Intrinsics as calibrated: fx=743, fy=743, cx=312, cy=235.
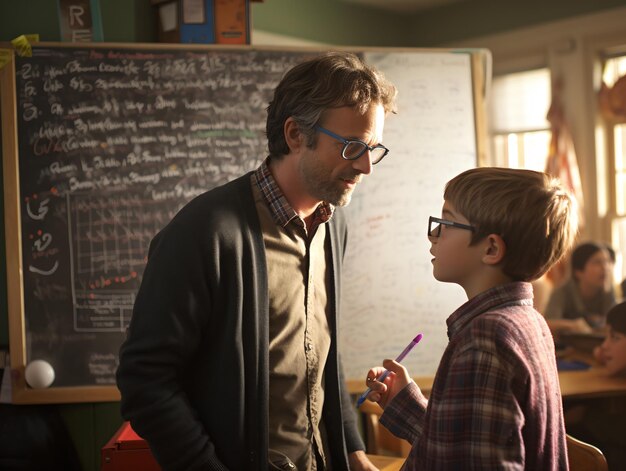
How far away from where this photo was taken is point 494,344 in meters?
1.18

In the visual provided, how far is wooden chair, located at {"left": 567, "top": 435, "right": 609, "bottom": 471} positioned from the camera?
1.63 m

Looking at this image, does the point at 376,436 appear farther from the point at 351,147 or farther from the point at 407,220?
the point at 351,147

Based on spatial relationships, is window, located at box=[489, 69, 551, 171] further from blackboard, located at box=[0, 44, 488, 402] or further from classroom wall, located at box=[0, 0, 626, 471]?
blackboard, located at box=[0, 44, 488, 402]

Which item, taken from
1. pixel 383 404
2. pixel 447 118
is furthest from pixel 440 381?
pixel 447 118

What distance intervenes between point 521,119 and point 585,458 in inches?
154

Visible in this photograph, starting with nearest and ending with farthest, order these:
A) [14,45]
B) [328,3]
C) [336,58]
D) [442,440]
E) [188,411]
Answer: [442,440] < [188,411] < [336,58] < [14,45] < [328,3]

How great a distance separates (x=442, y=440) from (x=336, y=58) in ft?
2.73

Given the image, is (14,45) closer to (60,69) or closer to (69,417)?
(60,69)

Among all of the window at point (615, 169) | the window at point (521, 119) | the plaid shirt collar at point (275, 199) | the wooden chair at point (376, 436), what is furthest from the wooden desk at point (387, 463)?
the window at point (521, 119)

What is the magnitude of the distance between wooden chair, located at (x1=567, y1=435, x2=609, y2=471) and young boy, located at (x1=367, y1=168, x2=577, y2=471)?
0.38 metres

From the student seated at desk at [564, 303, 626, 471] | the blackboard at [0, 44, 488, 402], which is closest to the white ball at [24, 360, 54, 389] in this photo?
Answer: the blackboard at [0, 44, 488, 402]

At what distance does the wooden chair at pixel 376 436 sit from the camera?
269 cm

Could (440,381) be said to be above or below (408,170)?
below

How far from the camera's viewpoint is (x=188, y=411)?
144 centimetres
